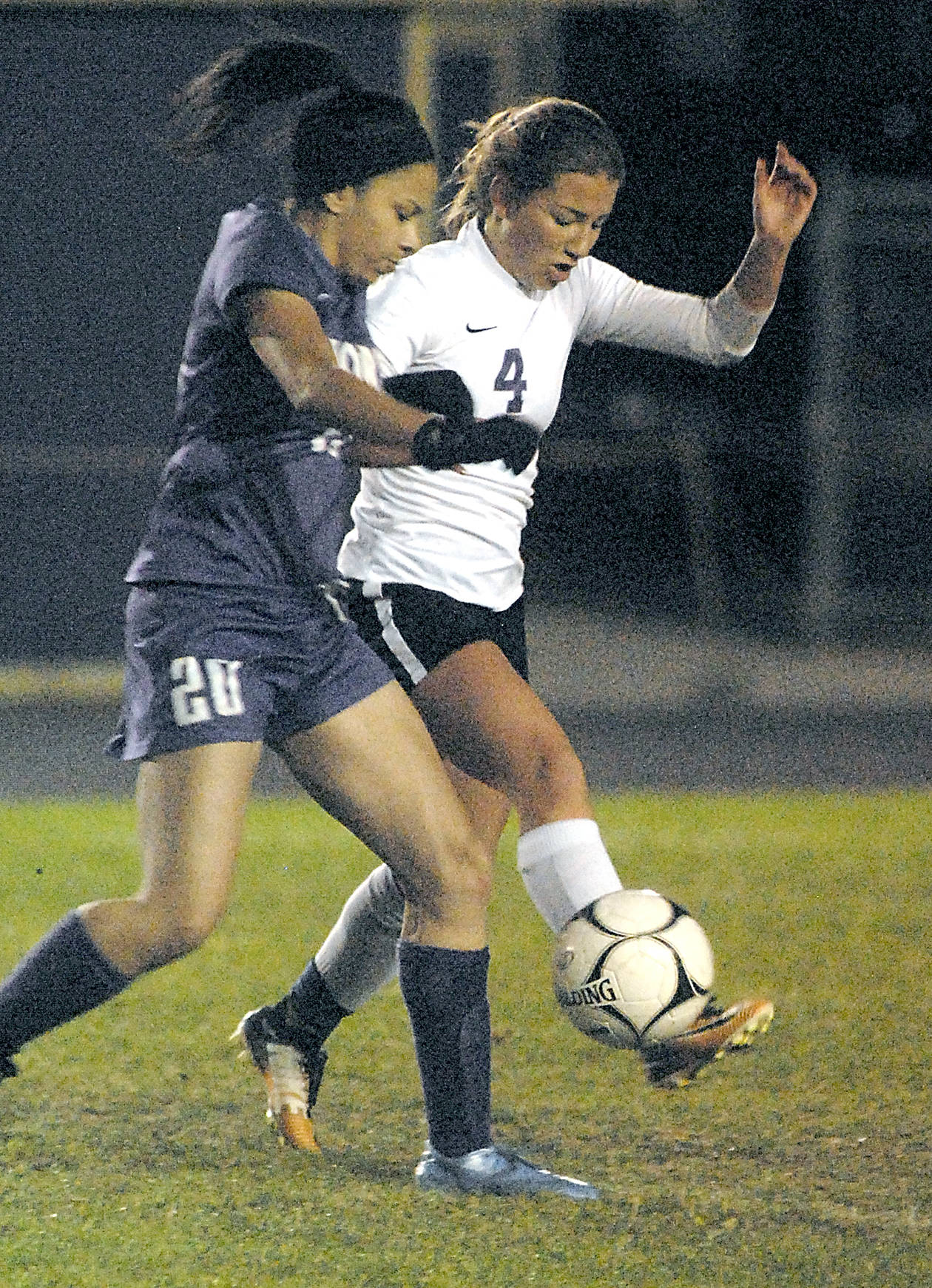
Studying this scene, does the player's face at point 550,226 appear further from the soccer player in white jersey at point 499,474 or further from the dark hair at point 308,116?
the dark hair at point 308,116

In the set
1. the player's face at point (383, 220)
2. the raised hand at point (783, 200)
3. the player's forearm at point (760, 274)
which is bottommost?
the player's forearm at point (760, 274)

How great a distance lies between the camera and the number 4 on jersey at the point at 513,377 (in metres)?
4.27

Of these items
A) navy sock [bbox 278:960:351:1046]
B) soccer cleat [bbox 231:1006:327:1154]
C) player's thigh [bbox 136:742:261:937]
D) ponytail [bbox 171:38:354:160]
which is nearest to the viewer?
player's thigh [bbox 136:742:261:937]

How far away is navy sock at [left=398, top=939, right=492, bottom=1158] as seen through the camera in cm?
395

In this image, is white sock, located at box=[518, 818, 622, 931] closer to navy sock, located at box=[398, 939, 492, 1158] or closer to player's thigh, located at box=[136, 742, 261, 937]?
navy sock, located at box=[398, 939, 492, 1158]

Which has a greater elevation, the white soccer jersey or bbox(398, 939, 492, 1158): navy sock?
the white soccer jersey

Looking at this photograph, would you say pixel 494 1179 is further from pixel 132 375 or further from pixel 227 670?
pixel 132 375

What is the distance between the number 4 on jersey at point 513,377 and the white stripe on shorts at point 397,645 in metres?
0.49

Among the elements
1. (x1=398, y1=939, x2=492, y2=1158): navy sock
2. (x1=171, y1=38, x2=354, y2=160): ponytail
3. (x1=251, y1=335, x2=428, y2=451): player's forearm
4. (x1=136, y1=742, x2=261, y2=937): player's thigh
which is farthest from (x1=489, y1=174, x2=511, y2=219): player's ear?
(x1=398, y1=939, x2=492, y2=1158): navy sock

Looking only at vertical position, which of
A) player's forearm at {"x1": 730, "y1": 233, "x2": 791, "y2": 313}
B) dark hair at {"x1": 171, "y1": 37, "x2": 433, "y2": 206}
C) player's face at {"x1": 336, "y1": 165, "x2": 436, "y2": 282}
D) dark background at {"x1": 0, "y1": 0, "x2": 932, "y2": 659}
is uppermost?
dark hair at {"x1": 171, "y1": 37, "x2": 433, "y2": 206}

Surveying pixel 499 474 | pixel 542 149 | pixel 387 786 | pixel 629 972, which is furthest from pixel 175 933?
pixel 542 149

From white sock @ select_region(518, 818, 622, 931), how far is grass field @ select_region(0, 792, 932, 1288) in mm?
561

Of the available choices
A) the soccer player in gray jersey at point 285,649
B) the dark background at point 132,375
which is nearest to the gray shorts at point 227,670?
the soccer player in gray jersey at point 285,649

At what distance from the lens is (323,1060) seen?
453 cm
